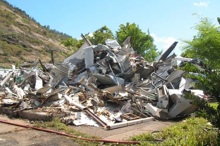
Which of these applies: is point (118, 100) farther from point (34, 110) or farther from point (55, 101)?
point (34, 110)

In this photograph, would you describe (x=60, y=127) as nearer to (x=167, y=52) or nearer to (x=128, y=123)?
(x=128, y=123)

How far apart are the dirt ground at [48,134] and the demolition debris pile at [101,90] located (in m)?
0.34

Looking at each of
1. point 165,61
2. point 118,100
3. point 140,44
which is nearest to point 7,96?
point 118,100

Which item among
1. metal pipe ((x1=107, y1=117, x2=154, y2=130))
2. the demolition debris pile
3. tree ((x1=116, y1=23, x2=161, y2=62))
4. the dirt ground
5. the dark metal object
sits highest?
tree ((x1=116, y1=23, x2=161, y2=62))

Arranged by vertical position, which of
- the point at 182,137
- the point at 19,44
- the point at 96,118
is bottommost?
the point at 182,137

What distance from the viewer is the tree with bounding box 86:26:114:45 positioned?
34231 millimetres

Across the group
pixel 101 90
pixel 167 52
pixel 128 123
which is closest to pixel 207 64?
pixel 128 123

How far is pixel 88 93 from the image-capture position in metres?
9.96

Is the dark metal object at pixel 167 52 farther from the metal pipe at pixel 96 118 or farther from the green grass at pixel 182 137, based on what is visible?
the metal pipe at pixel 96 118

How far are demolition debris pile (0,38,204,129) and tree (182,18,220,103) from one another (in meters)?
1.77

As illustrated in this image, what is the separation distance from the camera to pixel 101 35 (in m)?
34.4

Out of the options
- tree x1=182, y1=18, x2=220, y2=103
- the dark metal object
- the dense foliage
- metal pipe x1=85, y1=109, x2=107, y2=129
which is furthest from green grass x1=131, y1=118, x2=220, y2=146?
the dark metal object

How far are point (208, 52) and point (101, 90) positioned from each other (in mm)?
4649

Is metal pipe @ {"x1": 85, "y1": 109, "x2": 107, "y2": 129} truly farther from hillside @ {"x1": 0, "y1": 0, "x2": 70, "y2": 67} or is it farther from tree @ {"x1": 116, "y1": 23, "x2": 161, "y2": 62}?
hillside @ {"x1": 0, "y1": 0, "x2": 70, "y2": 67}
